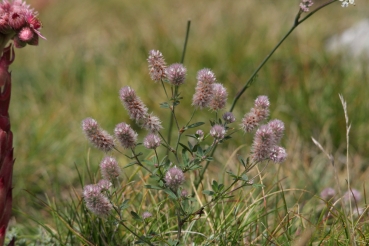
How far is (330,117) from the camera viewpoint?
4531mm

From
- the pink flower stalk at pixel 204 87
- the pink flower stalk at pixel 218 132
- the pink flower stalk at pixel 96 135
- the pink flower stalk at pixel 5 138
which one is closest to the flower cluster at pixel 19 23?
the pink flower stalk at pixel 5 138

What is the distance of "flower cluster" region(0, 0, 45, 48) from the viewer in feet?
6.65

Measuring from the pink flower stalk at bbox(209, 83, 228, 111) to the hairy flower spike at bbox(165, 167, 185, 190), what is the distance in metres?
0.27

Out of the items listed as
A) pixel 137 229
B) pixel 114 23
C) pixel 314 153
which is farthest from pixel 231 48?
pixel 137 229

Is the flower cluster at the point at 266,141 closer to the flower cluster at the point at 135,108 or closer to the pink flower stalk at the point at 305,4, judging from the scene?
the flower cluster at the point at 135,108

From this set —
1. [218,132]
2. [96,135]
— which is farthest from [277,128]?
[96,135]

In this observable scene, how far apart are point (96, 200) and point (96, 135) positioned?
0.21m

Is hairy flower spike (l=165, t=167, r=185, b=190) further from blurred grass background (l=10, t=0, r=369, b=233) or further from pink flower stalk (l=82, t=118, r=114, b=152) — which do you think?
blurred grass background (l=10, t=0, r=369, b=233)

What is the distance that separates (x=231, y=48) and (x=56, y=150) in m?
2.06

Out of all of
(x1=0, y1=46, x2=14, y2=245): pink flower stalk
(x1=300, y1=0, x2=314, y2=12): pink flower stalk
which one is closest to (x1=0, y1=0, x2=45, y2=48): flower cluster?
(x1=0, y1=46, x2=14, y2=245): pink flower stalk

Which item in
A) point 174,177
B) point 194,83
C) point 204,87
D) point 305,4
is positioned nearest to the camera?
point 174,177

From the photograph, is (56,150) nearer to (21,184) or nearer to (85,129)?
(21,184)

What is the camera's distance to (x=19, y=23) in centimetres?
203

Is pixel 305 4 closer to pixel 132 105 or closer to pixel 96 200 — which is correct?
pixel 132 105
